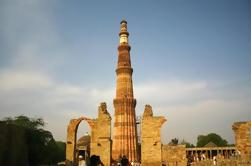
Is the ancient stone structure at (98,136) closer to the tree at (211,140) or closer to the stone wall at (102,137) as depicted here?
the stone wall at (102,137)

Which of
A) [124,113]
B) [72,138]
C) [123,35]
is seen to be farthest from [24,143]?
[123,35]

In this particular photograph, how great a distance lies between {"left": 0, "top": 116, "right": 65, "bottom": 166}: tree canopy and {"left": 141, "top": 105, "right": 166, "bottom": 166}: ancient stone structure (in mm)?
7611

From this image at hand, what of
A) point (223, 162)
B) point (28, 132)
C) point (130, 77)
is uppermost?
point (130, 77)

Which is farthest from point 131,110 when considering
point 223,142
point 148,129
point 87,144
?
point 223,142

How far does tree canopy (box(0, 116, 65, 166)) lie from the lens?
16.0 m

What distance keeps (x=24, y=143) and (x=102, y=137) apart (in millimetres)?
5126

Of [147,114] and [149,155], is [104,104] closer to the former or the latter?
[147,114]

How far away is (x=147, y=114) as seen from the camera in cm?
1817

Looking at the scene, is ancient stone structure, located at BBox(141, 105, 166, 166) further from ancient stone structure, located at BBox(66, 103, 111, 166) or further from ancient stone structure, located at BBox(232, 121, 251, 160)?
ancient stone structure, located at BBox(232, 121, 251, 160)

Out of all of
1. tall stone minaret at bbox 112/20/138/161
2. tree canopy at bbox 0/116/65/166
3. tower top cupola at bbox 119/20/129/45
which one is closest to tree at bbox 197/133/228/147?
tall stone minaret at bbox 112/20/138/161

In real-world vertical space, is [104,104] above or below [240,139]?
above

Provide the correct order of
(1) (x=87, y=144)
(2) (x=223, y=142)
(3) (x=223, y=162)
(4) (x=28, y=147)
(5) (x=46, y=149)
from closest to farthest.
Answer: (3) (x=223, y=162), (4) (x=28, y=147), (5) (x=46, y=149), (1) (x=87, y=144), (2) (x=223, y=142)

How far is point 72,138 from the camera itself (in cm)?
1930

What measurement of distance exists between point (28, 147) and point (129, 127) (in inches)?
438
